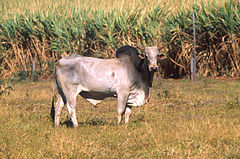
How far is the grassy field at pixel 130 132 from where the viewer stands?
19.8 ft

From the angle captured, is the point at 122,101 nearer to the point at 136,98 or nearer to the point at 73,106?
the point at 136,98

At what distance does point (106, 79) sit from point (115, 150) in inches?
81.6

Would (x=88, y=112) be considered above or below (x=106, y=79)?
below

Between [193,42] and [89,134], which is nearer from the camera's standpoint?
[89,134]

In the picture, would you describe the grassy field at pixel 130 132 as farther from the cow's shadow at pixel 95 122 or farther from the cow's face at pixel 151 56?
the cow's face at pixel 151 56

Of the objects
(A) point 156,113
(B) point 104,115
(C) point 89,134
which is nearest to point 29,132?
(C) point 89,134

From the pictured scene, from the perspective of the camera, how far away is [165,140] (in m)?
6.68

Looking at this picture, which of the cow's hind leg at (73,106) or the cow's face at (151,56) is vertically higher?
the cow's face at (151,56)

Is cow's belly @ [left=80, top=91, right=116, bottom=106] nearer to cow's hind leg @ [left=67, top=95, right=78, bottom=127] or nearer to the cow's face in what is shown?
cow's hind leg @ [left=67, top=95, right=78, bottom=127]

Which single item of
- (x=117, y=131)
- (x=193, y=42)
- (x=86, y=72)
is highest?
(x=86, y=72)

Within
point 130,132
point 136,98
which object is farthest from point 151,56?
point 130,132

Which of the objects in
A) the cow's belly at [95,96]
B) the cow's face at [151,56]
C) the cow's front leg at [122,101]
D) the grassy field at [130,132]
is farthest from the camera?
the cow's belly at [95,96]

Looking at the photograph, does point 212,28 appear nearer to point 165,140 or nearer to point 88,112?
point 88,112

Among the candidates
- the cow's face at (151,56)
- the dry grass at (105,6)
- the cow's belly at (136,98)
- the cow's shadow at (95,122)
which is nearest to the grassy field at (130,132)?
the cow's shadow at (95,122)
